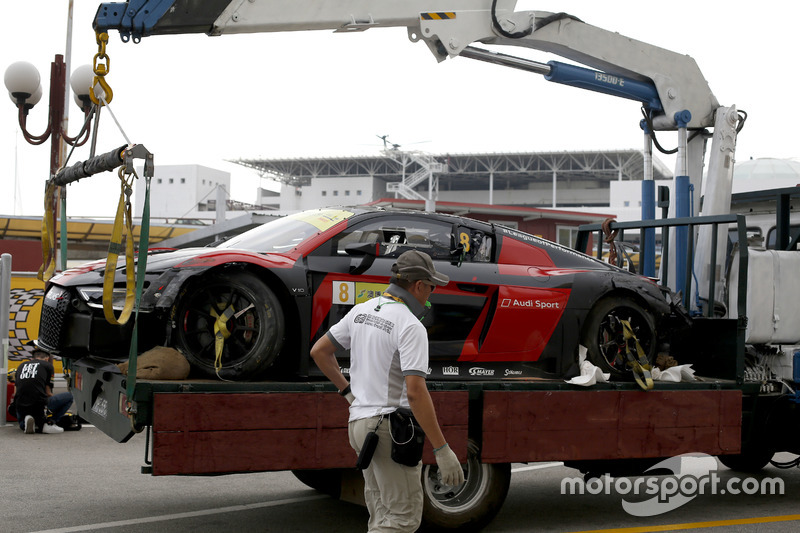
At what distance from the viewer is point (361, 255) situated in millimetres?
6379

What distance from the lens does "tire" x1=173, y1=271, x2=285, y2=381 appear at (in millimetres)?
5805

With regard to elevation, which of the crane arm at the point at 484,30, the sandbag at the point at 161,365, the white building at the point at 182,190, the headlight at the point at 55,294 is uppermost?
the white building at the point at 182,190

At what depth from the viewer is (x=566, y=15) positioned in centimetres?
846

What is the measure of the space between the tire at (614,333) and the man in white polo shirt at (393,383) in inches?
120

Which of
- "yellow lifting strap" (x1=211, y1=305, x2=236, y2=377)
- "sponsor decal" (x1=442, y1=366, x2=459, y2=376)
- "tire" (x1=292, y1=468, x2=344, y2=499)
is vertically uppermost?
"yellow lifting strap" (x1=211, y1=305, x2=236, y2=377)

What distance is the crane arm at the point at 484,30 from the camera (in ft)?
21.6

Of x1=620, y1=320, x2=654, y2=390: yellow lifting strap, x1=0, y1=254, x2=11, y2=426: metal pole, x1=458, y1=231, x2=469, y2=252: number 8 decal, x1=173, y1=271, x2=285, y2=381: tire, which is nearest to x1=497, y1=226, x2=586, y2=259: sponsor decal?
x1=458, y1=231, x2=469, y2=252: number 8 decal

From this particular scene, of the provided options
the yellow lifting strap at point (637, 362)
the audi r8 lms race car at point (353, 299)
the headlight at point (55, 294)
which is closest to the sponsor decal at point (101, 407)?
the audi r8 lms race car at point (353, 299)

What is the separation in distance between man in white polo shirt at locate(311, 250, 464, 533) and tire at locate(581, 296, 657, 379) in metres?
3.05

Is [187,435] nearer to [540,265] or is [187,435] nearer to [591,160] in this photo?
[540,265]

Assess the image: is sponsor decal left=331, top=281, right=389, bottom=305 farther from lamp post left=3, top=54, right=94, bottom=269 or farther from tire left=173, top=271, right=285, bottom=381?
lamp post left=3, top=54, right=94, bottom=269

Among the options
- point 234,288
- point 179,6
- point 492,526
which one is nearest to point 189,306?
point 234,288

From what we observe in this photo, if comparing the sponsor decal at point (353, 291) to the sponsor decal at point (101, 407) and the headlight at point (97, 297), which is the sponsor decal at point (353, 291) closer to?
the headlight at point (97, 297)

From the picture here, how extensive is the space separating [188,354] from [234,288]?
534mm
